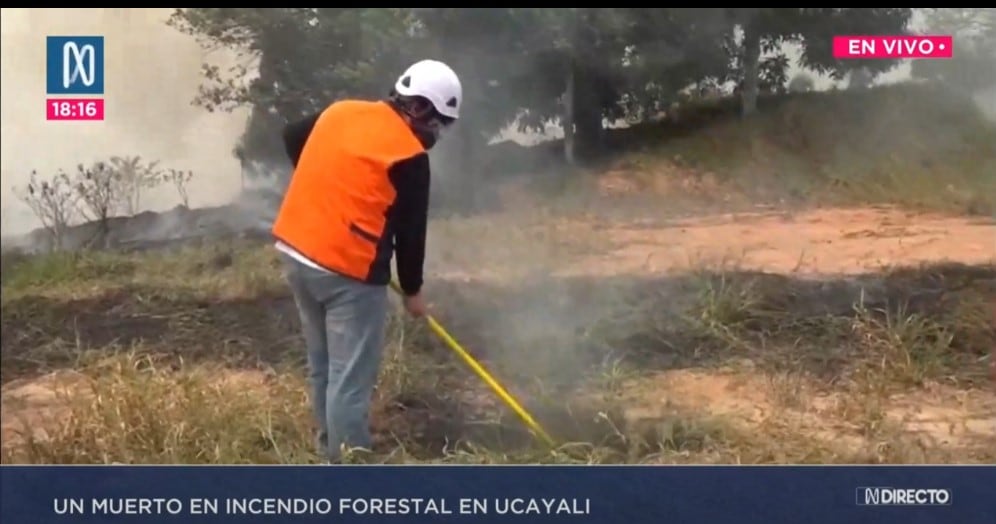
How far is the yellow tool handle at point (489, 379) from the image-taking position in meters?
3.98

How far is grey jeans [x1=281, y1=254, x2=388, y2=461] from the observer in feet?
12.7

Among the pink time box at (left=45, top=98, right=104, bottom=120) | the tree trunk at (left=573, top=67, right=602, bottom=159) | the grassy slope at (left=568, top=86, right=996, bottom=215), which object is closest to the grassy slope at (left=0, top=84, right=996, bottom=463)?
the grassy slope at (left=568, top=86, right=996, bottom=215)

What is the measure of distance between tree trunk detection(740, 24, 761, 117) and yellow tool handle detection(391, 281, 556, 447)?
1.13 metres

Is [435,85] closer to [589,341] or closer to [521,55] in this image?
[521,55]

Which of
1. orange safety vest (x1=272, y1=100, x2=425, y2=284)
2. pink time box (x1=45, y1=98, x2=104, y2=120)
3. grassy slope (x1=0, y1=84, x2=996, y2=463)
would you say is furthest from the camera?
pink time box (x1=45, y1=98, x2=104, y2=120)

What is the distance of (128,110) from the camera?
4.00 m

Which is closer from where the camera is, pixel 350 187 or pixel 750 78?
pixel 350 187

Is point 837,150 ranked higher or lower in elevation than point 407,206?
higher

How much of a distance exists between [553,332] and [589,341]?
0.12 metres

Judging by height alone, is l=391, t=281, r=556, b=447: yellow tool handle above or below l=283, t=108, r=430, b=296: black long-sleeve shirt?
below
